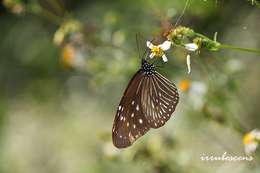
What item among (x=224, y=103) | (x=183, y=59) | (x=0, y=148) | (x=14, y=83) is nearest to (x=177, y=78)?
(x=183, y=59)

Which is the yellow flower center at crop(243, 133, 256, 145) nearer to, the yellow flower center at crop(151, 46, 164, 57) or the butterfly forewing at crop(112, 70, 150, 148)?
the butterfly forewing at crop(112, 70, 150, 148)

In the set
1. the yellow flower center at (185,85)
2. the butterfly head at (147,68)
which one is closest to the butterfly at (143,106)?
the butterfly head at (147,68)

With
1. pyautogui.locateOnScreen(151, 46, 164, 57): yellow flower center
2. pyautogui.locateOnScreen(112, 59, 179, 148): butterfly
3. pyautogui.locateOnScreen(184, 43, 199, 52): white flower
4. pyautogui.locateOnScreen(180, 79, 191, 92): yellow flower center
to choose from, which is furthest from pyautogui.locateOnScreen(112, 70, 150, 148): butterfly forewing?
pyautogui.locateOnScreen(180, 79, 191, 92): yellow flower center

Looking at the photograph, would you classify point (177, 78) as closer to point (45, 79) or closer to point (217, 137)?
point (217, 137)

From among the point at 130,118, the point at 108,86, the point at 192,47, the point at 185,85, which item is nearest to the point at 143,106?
the point at 130,118

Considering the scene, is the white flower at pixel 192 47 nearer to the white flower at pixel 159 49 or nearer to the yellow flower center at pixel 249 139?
the white flower at pixel 159 49

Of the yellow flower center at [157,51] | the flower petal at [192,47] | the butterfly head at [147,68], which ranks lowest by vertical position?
the butterfly head at [147,68]
